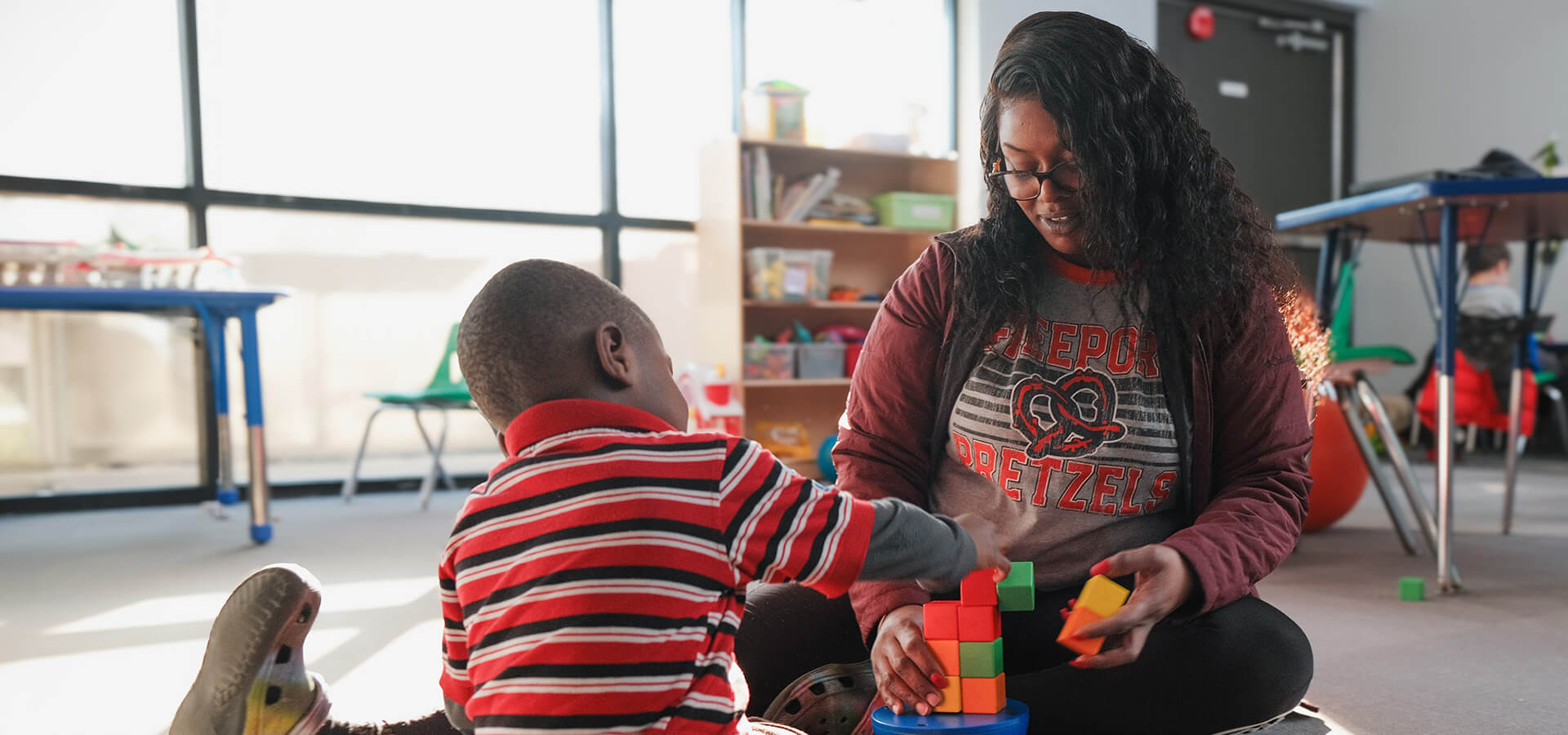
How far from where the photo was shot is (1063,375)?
110 centimetres

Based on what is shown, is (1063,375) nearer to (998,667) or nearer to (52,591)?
(998,667)

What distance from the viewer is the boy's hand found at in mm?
848

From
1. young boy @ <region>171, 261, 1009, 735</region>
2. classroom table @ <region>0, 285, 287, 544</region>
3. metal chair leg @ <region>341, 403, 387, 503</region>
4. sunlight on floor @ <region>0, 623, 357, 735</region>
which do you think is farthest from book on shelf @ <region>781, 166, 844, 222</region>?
young boy @ <region>171, 261, 1009, 735</region>

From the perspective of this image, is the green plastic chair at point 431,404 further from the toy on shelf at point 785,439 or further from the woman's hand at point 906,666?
the woman's hand at point 906,666

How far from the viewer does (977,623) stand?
87 centimetres

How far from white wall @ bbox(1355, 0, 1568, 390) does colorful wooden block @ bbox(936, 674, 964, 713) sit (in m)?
5.97

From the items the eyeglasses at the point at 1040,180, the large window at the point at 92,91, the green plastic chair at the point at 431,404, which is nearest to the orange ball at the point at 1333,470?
the eyeglasses at the point at 1040,180

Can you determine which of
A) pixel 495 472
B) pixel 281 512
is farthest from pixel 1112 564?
pixel 281 512

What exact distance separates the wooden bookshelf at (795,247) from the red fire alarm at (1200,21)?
2.18 meters

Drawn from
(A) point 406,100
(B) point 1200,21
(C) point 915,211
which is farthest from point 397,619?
(B) point 1200,21

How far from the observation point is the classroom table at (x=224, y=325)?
9.28 ft

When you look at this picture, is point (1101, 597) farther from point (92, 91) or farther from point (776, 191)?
point (92, 91)

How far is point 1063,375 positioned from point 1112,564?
26cm

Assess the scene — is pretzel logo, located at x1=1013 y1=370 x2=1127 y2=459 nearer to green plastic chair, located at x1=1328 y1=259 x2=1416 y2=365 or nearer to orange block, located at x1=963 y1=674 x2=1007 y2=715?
orange block, located at x1=963 y1=674 x2=1007 y2=715
